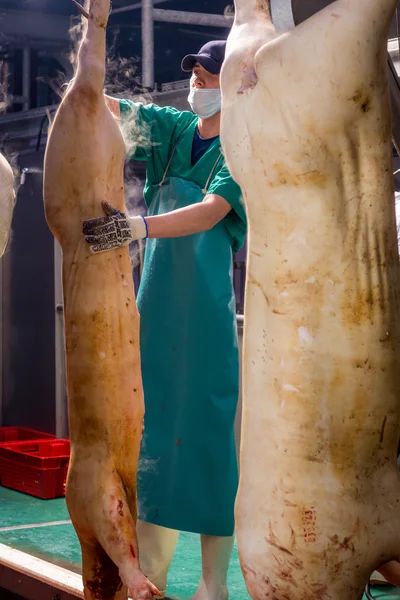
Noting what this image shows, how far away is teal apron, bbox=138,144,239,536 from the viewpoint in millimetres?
3195

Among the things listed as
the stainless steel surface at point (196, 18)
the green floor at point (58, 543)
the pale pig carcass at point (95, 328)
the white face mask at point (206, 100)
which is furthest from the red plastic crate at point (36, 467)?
the pale pig carcass at point (95, 328)

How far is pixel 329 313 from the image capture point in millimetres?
1569

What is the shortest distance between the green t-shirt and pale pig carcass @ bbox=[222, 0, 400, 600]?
154 centimetres

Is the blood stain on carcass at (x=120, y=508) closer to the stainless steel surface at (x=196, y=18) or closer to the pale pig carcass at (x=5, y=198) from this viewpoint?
the pale pig carcass at (x=5, y=198)

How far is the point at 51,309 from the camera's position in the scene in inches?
309

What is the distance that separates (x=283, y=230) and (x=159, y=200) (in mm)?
1747

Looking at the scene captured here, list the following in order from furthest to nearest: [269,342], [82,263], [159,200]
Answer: [159,200] < [82,263] < [269,342]

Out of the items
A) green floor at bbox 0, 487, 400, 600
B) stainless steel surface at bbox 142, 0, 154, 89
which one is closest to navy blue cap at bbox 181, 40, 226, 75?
green floor at bbox 0, 487, 400, 600

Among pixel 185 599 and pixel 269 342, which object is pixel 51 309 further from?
pixel 269 342

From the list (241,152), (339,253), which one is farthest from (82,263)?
(339,253)

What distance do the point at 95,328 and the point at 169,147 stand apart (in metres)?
1.10

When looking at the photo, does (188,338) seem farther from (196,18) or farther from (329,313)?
(196,18)

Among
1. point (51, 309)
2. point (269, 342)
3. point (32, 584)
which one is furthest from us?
point (51, 309)

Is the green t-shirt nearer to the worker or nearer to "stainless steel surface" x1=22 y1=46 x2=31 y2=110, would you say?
the worker
